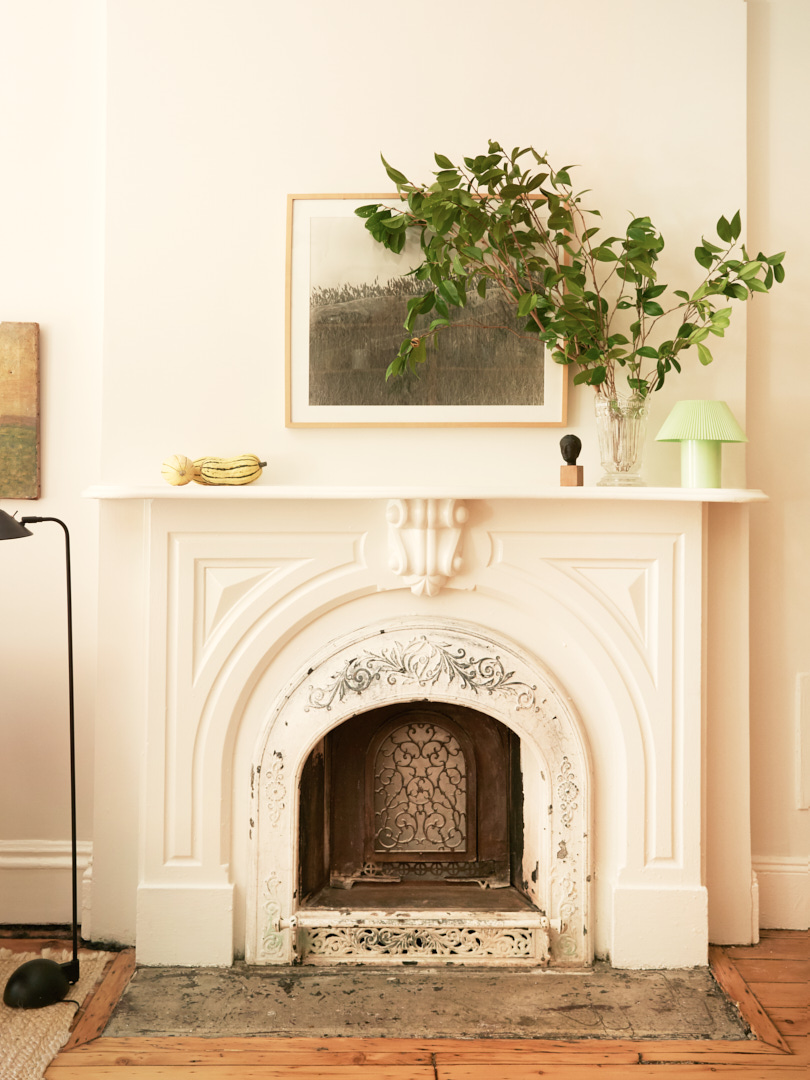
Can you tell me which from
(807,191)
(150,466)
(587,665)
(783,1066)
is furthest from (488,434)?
(783,1066)

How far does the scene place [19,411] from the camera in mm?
2371

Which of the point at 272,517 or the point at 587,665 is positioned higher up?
the point at 272,517

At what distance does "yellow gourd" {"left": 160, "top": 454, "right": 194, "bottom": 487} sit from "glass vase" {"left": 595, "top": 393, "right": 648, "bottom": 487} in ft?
3.59

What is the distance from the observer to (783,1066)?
1.75m

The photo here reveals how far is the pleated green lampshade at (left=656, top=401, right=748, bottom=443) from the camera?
80.0 inches

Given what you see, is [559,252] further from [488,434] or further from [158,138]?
[158,138]

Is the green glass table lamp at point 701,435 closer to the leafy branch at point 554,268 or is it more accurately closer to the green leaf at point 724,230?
the leafy branch at point 554,268

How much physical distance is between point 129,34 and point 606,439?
1.71 metres

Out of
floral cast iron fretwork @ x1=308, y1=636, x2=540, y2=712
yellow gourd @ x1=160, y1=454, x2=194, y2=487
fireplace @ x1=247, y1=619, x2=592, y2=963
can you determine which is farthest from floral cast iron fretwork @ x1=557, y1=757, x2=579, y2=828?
yellow gourd @ x1=160, y1=454, x2=194, y2=487

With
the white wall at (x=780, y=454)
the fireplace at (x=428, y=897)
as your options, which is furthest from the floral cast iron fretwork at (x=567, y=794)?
the white wall at (x=780, y=454)

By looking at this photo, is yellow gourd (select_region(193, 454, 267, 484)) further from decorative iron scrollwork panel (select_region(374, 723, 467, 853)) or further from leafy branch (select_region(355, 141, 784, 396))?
decorative iron scrollwork panel (select_region(374, 723, 467, 853))

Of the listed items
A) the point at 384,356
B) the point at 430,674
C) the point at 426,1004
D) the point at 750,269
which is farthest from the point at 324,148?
the point at 426,1004

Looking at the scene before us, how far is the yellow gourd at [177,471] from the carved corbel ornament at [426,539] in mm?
533

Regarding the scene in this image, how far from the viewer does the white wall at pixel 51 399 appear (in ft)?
7.69
